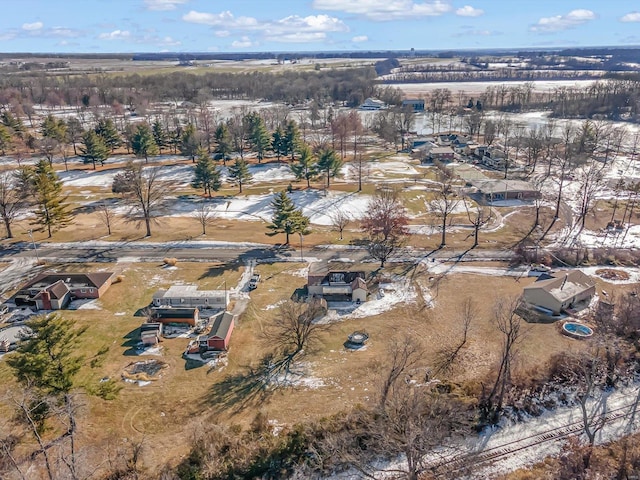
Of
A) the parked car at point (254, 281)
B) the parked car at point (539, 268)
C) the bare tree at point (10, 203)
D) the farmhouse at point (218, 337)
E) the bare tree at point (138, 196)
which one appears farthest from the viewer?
the bare tree at point (138, 196)

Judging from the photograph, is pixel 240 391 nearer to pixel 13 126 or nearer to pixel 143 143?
pixel 143 143

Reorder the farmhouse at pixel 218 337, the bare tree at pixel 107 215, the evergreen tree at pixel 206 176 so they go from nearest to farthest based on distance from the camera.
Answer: the farmhouse at pixel 218 337 < the bare tree at pixel 107 215 < the evergreen tree at pixel 206 176

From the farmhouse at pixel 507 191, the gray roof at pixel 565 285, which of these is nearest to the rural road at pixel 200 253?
the gray roof at pixel 565 285

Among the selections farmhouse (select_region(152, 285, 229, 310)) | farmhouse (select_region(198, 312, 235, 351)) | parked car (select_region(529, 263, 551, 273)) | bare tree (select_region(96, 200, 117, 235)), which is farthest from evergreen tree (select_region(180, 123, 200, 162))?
parked car (select_region(529, 263, 551, 273))

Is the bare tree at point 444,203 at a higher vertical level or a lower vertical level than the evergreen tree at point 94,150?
lower

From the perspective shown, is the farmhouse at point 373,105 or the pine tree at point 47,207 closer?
the pine tree at point 47,207

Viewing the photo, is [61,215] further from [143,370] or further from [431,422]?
[431,422]

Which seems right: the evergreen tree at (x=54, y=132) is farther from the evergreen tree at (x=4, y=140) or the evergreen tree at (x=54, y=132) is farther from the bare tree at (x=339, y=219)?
the bare tree at (x=339, y=219)
